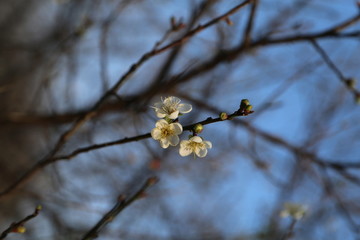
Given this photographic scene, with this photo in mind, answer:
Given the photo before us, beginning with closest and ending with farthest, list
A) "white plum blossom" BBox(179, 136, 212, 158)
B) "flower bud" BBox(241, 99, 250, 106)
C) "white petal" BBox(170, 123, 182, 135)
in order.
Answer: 1. "flower bud" BBox(241, 99, 250, 106)
2. "white petal" BBox(170, 123, 182, 135)
3. "white plum blossom" BBox(179, 136, 212, 158)

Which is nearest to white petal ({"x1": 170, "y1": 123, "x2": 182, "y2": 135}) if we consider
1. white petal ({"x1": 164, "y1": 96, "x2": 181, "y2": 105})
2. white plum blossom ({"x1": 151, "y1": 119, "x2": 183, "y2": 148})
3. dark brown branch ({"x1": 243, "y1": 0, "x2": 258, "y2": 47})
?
white plum blossom ({"x1": 151, "y1": 119, "x2": 183, "y2": 148})

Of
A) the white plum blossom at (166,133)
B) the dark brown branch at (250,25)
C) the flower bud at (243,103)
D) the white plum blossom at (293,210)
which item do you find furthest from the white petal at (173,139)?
the white plum blossom at (293,210)

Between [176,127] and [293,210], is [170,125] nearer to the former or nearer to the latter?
[176,127]

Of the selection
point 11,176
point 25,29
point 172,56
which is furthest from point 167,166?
point 25,29

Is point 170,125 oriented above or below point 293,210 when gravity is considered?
below

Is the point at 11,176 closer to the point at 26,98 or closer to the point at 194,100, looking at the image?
the point at 26,98

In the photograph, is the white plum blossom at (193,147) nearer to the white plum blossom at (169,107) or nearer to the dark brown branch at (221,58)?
the white plum blossom at (169,107)

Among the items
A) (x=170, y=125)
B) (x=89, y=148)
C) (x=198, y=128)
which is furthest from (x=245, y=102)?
(x=89, y=148)

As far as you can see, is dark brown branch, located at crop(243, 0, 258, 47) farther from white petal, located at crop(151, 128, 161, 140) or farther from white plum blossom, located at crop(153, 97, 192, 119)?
white petal, located at crop(151, 128, 161, 140)

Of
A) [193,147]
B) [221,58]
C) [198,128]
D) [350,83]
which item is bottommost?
[198,128]
